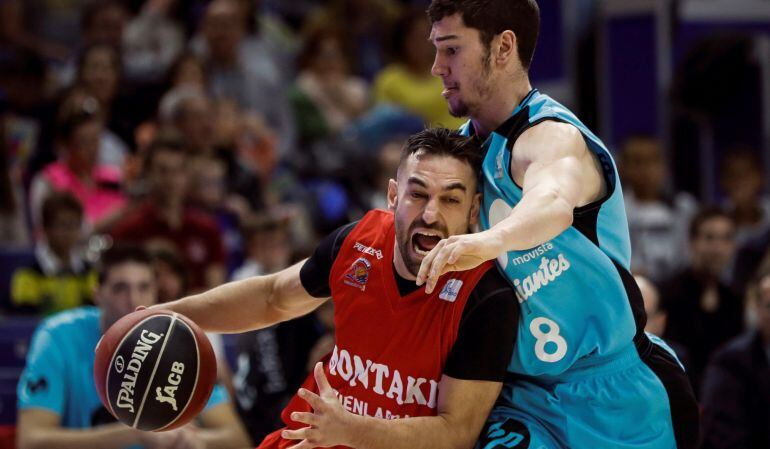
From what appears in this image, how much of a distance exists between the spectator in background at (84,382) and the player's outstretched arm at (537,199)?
7.75 ft

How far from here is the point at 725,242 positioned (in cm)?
869

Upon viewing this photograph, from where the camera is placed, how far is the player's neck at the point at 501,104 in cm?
416

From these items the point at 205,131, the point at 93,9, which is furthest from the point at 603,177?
the point at 93,9

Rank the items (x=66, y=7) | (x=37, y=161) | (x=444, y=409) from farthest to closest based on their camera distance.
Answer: (x=66, y=7) → (x=37, y=161) → (x=444, y=409)

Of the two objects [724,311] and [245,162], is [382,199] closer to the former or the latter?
[245,162]

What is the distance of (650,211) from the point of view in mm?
9391

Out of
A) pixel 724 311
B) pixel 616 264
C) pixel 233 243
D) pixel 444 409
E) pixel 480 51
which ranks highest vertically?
pixel 480 51

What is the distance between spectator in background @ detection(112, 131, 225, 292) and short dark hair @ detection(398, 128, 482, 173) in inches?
168

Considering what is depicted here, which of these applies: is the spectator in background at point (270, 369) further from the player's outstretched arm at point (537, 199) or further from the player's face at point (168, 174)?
the player's outstretched arm at point (537, 199)

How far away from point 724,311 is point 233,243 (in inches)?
147

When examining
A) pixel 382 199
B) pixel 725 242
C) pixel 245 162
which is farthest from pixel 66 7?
pixel 725 242

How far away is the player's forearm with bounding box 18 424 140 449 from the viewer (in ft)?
17.7

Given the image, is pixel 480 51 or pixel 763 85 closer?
pixel 480 51

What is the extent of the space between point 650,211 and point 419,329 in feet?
18.6
